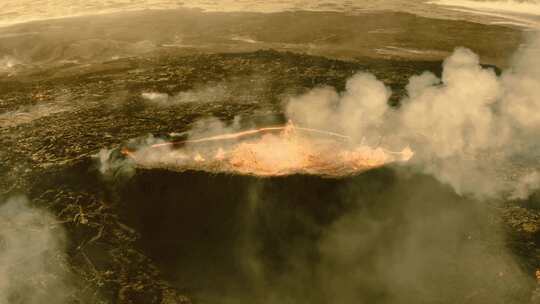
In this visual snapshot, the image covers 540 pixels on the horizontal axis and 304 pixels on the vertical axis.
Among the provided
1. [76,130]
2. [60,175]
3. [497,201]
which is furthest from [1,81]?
[497,201]

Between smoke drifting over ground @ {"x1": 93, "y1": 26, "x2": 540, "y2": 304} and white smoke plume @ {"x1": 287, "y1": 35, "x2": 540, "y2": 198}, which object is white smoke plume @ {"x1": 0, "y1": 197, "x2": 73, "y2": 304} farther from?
white smoke plume @ {"x1": 287, "y1": 35, "x2": 540, "y2": 198}

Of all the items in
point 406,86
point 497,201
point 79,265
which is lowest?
point 79,265

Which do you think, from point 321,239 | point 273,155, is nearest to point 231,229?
point 321,239

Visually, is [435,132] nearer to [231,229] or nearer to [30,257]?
[231,229]

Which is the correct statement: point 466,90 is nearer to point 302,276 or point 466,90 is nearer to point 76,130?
point 302,276

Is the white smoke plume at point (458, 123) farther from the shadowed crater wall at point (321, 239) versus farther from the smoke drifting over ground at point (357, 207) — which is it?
the shadowed crater wall at point (321, 239)

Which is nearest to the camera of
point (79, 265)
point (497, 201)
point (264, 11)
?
→ point (79, 265)
